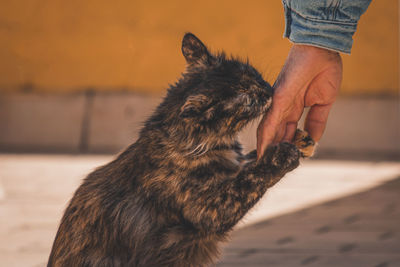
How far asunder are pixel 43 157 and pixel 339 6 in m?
5.32

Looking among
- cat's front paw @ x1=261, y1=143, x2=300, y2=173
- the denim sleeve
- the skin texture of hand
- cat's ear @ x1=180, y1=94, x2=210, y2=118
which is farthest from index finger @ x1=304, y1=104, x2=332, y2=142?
cat's ear @ x1=180, y1=94, x2=210, y2=118

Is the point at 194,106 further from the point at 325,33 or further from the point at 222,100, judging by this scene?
the point at 325,33

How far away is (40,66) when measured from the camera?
7.75 meters

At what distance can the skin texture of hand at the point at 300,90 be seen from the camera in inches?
93.1

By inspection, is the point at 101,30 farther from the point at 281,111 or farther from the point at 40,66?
the point at 281,111

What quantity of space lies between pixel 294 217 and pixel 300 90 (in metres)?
2.08

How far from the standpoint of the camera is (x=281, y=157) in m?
2.52

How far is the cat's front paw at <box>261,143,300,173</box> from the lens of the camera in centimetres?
251

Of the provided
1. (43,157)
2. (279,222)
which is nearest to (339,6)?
(279,222)

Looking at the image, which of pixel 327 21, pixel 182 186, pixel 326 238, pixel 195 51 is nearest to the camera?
pixel 327 21

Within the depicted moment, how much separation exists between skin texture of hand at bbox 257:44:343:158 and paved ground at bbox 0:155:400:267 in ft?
3.34

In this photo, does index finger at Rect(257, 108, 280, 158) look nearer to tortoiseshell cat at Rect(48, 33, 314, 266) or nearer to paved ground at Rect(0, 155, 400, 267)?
tortoiseshell cat at Rect(48, 33, 314, 266)

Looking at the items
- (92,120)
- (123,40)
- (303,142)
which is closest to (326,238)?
(303,142)

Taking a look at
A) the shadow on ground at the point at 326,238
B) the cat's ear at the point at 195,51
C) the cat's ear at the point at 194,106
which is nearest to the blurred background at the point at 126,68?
the shadow on ground at the point at 326,238
